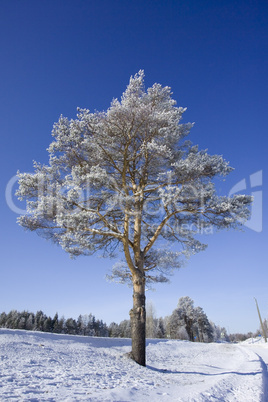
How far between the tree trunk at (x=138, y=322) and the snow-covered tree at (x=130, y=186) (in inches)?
1.2

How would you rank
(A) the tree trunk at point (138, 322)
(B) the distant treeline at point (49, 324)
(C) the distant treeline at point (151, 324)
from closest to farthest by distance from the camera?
(A) the tree trunk at point (138, 322), (C) the distant treeline at point (151, 324), (B) the distant treeline at point (49, 324)

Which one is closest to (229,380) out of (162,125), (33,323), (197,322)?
(162,125)

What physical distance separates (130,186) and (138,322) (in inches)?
213

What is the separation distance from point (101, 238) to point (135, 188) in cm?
260

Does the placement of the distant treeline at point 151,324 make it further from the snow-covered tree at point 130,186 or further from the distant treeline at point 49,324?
the snow-covered tree at point 130,186

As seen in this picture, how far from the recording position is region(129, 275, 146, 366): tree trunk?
8.09 metres

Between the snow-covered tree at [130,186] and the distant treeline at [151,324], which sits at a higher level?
the snow-covered tree at [130,186]

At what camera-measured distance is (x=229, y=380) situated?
5965 millimetres

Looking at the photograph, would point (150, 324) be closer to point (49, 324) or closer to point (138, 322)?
point (49, 324)

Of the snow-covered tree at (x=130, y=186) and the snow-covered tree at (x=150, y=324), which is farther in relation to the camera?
the snow-covered tree at (x=150, y=324)

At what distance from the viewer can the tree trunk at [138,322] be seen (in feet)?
26.6

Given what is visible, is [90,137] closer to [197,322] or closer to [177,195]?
[177,195]

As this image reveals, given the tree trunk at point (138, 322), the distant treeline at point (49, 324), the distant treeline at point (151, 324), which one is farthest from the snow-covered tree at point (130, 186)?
the distant treeline at point (49, 324)

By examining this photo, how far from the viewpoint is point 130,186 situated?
34.1 ft
